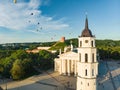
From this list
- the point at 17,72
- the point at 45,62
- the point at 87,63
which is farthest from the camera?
the point at 45,62

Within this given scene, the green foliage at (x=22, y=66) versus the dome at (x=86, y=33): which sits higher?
the dome at (x=86, y=33)

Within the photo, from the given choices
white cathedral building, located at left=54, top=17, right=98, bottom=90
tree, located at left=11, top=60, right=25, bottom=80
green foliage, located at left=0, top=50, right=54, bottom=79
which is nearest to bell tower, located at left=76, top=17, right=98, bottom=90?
white cathedral building, located at left=54, top=17, right=98, bottom=90

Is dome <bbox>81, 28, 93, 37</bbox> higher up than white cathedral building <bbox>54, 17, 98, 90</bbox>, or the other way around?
dome <bbox>81, 28, 93, 37</bbox>

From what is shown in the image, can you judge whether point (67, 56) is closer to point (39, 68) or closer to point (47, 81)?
point (47, 81)

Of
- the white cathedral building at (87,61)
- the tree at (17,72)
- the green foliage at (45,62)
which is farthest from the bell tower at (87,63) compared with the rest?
the green foliage at (45,62)

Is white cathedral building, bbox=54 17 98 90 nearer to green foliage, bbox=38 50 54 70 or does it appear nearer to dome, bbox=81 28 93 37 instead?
dome, bbox=81 28 93 37

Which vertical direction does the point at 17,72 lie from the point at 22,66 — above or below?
below

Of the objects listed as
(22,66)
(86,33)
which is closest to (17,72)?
(22,66)

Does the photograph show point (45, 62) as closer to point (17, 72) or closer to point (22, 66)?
point (22, 66)

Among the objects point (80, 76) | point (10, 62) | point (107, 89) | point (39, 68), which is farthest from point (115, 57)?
point (80, 76)

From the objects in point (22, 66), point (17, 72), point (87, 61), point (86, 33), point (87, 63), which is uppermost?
point (86, 33)

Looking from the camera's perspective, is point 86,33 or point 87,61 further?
point 86,33

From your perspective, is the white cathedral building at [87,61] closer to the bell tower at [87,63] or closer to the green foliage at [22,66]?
the bell tower at [87,63]
